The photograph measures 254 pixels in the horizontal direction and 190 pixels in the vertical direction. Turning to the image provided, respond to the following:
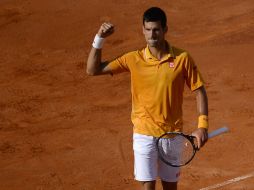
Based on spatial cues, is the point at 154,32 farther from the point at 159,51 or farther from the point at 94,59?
the point at 94,59

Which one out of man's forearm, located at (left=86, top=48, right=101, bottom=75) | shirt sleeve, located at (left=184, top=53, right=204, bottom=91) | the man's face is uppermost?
the man's face

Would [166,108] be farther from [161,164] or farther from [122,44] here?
[122,44]

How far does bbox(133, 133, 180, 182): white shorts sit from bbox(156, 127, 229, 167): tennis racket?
0.08m

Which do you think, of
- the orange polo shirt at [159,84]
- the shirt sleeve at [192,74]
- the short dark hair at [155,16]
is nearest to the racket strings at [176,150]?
the orange polo shirt at [159,84]

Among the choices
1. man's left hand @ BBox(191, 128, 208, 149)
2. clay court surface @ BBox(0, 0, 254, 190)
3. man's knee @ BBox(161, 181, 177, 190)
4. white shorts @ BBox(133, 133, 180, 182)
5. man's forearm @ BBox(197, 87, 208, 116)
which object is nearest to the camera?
man's left hand @ BBox(191, 128, 208, 149)

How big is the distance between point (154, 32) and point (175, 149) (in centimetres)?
123

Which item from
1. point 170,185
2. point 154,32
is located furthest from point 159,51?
point 170,185

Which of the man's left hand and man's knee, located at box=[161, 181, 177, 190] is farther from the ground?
the man's left hand

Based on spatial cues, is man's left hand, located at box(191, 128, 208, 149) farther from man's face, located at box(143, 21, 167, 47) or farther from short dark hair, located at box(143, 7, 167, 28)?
short dark hair, located at box(143, 7, 167, 28)

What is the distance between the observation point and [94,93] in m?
12.4

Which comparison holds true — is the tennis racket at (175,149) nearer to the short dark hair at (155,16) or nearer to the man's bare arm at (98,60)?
the man's bare arm at (98,60)

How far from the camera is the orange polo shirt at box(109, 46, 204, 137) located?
20.0 feet

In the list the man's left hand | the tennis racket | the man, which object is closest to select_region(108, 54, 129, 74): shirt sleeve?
the man

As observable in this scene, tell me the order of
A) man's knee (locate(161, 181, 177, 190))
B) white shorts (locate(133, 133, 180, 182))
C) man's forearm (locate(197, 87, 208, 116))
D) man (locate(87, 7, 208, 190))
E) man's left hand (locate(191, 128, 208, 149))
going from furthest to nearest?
man's knee (locate(161, 181, 177, 190)) → white shorts (locate(133, 133, 180, 182)) → man's forearm (locate(197, 87, 208, 116)) → man (locate(87, 7, 208, 190)) → man's left hand (locate(191, 128, 208, 149))
